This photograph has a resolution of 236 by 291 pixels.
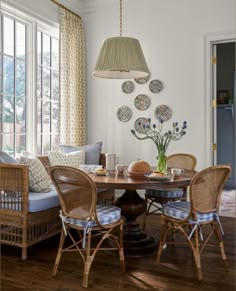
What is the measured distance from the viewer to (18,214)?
307 cm

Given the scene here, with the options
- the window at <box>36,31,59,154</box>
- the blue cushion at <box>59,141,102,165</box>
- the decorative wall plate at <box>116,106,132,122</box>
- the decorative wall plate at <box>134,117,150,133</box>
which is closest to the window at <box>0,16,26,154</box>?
the window at <box>36,31,59,154</box>

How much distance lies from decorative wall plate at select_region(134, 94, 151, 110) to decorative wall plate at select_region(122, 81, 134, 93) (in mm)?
175

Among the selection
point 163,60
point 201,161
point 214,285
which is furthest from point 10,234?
point 163,60

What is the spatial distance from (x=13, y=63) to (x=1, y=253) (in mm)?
2408

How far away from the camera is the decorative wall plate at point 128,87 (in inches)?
210

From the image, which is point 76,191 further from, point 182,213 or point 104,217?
point 182,213

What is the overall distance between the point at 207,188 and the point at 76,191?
1.00 metres

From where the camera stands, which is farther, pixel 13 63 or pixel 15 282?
pixel 13 63

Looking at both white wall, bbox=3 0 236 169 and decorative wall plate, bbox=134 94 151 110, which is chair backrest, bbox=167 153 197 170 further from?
decorative wall plate, bbox=134 94 151 110

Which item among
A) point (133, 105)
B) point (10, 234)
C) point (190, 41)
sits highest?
point (190, 41)

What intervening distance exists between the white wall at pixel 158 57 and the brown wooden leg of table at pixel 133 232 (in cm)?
190

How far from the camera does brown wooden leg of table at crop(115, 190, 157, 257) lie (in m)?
3.14

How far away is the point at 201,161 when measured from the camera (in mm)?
4891

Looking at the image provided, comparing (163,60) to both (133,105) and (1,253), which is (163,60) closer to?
(133,105)
